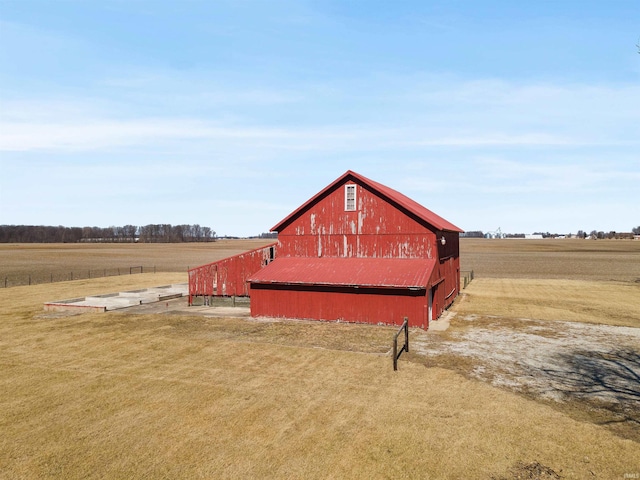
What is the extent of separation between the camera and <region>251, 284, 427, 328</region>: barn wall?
24.3 meters

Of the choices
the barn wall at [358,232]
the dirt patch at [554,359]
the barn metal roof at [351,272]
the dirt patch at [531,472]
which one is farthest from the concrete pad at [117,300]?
the dirt patch at [531,472]

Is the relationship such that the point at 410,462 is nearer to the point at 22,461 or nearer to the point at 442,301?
the point at 22,461

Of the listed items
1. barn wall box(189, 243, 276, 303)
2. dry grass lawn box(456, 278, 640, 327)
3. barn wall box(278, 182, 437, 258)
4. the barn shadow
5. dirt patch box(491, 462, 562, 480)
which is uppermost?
barn wall box(278, 182, 437, 258)

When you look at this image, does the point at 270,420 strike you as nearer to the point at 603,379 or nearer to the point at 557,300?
the point at 603,379

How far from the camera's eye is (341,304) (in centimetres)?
2602

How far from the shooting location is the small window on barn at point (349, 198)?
94.1 ft

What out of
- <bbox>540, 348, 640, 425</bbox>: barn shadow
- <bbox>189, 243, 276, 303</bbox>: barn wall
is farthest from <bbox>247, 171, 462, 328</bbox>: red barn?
<bbox>540, 348, 640, 425</bbox>: barn shadow

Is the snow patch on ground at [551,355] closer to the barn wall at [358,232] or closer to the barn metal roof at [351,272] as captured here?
the barn metal roof at [351,272]

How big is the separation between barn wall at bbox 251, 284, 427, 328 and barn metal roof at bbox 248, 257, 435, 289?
0.50m

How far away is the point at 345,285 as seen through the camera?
83.7 ft

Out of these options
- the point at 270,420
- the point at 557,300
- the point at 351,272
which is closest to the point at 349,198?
the point at 351,272

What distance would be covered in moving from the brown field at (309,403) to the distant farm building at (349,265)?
5.62 ft

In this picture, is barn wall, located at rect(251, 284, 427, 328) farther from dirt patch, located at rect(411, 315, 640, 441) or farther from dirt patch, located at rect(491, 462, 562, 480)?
dirt patch, located at rect(491, 462, 562, 480)

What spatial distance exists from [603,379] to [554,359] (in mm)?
2476
